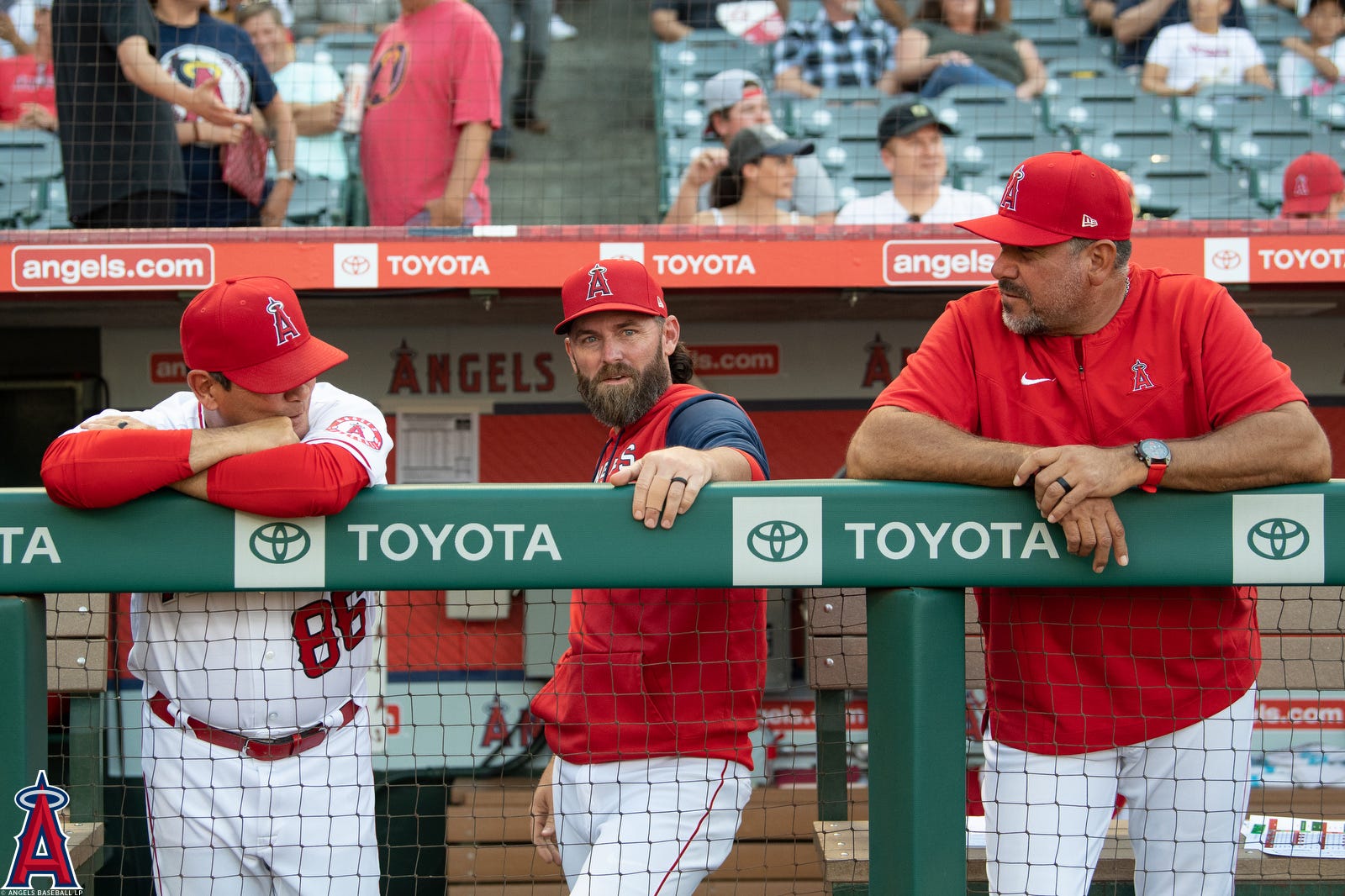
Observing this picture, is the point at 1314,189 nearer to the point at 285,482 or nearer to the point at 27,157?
the point at 285,482

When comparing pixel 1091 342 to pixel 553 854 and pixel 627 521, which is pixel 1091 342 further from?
pixel 553 854

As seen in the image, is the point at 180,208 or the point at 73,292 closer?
the point at 73,292

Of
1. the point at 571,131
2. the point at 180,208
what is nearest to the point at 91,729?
the point at 180,208

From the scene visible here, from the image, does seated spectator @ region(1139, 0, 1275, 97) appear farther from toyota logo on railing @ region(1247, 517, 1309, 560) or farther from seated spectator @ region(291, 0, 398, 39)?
toyota logo on railing @ region(1247, 517, 1309, 560)

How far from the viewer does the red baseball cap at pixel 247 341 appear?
182 centimetres

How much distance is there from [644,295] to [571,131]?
5067mm

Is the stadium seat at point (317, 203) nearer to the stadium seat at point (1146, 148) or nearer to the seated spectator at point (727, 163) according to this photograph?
the seated spectator at point (727, 163)

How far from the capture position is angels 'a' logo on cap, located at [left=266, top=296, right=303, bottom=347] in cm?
185

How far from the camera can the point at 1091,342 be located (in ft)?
6.05

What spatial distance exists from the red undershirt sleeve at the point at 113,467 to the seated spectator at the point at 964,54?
18.5 ft

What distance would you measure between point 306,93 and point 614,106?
6.23ft

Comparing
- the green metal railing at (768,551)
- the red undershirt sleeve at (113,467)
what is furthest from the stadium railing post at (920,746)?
the red undershirt sleeve at (113,467)

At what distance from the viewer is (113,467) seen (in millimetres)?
1505

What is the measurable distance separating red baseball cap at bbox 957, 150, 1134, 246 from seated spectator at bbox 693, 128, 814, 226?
3.18 m
